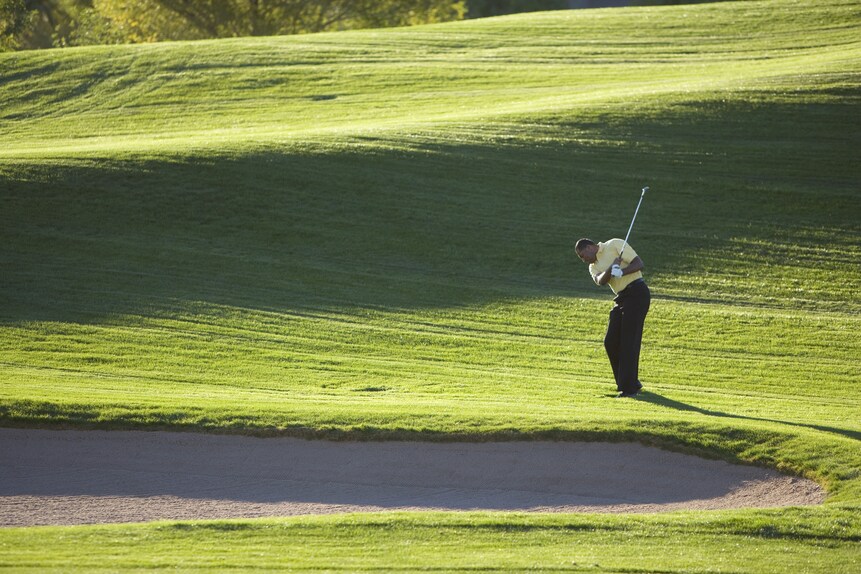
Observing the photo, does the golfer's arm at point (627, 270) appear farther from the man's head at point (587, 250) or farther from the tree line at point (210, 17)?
the tree line at point (210, 17)

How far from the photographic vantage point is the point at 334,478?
11.4m

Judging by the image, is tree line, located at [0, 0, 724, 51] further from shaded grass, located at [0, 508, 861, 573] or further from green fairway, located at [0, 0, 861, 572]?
shaded grass, located at [0, 508, 861, 573]

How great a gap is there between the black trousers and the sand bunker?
222 cm

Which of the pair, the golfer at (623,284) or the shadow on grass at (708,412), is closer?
the shadow on grass at (708,412)

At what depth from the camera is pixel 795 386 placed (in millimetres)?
15945

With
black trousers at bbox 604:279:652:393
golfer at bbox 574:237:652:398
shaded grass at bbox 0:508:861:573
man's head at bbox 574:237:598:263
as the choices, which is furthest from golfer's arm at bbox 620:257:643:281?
shaded grass at bbox 0:508:861:573

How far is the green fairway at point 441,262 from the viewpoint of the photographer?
9.73 meters

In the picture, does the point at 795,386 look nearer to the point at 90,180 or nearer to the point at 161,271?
the point at 161,271

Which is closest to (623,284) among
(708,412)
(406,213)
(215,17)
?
(708,412)

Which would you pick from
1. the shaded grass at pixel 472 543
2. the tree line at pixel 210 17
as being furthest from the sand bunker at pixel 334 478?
the tree line at pixel 210 17

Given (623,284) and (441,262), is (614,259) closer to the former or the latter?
(623,284)

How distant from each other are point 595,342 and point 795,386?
3673 mm

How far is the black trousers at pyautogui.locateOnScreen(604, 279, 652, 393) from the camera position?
1348 cm

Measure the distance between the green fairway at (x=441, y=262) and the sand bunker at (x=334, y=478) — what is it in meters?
0.27
